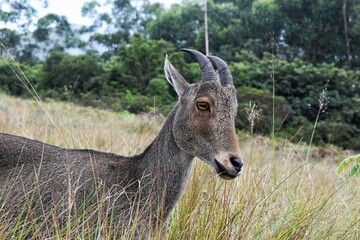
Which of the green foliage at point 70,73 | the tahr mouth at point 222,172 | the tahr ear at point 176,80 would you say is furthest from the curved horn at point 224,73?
the green foliage at point 70,73

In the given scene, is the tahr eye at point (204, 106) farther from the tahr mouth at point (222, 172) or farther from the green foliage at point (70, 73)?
the green foliage at point (70, 73)

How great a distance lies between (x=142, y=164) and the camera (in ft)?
12.0

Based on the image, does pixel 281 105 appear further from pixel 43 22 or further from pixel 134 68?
pixel 43 22

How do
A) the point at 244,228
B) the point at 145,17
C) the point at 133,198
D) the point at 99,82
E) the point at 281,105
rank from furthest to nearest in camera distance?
the point at 145,17 → the point at 99,82 → the point at 281,105 → the point at 133,198 → the point at 244,228

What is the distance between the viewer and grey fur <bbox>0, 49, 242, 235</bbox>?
3.33 m

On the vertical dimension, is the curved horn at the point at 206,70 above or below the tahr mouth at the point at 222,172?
above

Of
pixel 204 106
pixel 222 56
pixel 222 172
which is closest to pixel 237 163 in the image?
pixel 222 172

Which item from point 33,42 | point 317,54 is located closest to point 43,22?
point 33,42

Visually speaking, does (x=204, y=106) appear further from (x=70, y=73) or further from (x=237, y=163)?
(x=70, y=73)

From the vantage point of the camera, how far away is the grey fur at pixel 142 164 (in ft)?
10.9

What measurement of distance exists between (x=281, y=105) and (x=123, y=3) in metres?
40.8

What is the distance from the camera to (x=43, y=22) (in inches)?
Answer: 1948

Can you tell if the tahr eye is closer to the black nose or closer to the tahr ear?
the tahr ear

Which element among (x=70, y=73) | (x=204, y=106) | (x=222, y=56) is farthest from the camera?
(x=222, y=56)
